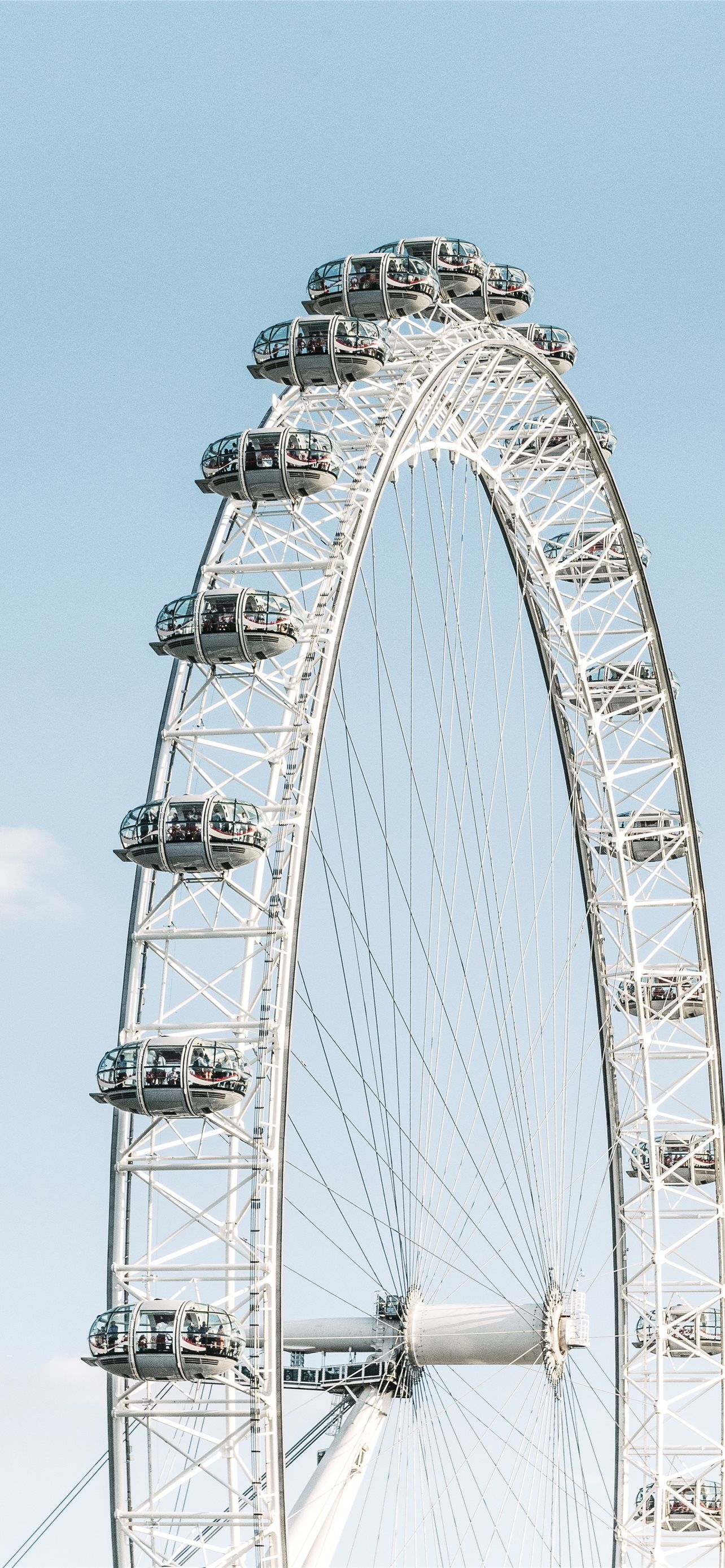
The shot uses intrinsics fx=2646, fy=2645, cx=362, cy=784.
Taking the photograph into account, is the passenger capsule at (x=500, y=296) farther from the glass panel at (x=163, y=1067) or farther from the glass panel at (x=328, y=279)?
the glass panel at (x=163, y=1067)

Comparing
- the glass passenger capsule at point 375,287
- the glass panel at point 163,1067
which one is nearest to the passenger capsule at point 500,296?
the glass passenger capsule at point 375,287

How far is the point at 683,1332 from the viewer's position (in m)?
58.1

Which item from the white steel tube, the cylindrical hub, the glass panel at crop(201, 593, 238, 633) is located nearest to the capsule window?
the glass panel at crop(201, 593, 238, 633)

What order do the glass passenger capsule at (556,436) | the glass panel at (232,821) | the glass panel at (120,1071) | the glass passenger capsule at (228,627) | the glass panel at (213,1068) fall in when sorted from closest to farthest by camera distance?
the glass panel at (213,1068), the glass panel at (120,1071), the glass panel at (232,821), the glass passenger capsule at (228,627), the glass passenger capsule at (556,436)

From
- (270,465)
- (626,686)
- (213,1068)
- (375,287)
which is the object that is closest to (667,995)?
(626,686)

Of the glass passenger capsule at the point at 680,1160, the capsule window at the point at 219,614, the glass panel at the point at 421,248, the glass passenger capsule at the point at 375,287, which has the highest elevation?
the glass panel at the point at 421,248

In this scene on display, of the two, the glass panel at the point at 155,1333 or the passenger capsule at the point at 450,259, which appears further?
the passenger capsule at the point at 450,259

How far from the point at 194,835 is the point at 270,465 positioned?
6.67 metres

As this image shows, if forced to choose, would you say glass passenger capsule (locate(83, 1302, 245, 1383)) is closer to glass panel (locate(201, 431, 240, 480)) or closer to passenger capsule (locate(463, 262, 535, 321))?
glass panel (locate(201, 431, 240, 480))

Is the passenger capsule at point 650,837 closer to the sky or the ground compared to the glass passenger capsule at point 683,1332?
closer to the sky

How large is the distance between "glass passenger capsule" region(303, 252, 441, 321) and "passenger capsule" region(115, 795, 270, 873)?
34.3 ft

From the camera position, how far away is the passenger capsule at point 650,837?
193ft

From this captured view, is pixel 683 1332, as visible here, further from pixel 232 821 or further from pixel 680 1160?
pixel 232 821

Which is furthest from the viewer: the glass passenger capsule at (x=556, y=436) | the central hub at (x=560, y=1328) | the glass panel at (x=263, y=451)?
the glass passenger capsule at (x=556, y=436)
